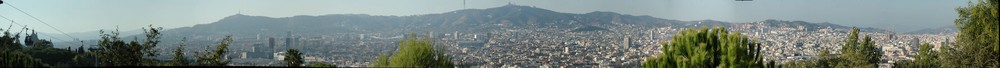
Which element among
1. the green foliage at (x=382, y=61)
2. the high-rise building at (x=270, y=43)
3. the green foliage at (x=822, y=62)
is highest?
the high-rise building at (x=270, y=43)

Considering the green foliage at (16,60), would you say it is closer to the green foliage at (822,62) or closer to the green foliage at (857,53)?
the green foliage at (857,53)

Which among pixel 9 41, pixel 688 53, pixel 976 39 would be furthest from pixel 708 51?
pixel 9 41

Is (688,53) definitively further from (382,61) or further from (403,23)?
(403,23)

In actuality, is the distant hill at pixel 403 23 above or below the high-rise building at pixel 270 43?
above

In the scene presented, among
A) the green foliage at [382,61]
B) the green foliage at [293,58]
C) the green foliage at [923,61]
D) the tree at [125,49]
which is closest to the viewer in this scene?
the green foliage at [382,61]

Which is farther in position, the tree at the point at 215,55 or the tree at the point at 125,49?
the tree at the point at 125,49

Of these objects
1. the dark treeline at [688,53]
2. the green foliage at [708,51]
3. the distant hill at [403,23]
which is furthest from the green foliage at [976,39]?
the green foliage at [708,51]

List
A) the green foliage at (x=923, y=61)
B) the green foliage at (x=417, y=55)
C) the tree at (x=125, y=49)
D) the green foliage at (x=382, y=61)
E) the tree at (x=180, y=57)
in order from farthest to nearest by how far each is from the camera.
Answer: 1. the green foliage at (x=923, y=61)
2. the tree at (x=125, y=49)
3. the tree at (x=180, y=57)
4. the green foliage at (x=382, y=61)
5. the green foliage at (x=417, y=55)
